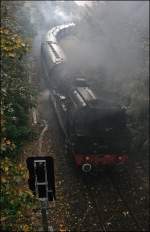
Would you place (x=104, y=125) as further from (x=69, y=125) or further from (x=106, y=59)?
(x=106, y=59)

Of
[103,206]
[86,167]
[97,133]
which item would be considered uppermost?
[97,133]

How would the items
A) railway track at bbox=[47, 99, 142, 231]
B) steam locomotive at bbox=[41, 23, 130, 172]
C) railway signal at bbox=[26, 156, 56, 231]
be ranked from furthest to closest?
steam locomotive at bbox=[41, 23, 130, 172] → railway track at bbox=[47, 99, 142, 231] → railway signal at bbox=[26, 156, 56, 231]

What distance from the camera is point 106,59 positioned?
93.3 feet

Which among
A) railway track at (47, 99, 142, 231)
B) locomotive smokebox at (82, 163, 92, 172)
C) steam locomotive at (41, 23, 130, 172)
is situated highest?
steam locomotive at (41, 23, 130, 172)

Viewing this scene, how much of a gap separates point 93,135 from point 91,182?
2039 mm

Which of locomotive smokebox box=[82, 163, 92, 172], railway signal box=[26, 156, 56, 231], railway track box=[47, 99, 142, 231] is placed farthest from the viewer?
locomotive smokebox box=[82, 163, 92, 172]

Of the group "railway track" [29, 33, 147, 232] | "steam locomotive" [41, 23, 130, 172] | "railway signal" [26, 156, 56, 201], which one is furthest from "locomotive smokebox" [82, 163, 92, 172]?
"railway signal" [26, 156, 56, 201]

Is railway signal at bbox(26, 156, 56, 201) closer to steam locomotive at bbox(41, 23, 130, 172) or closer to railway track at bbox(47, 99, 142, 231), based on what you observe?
railway track at bbox(47, 99, 142, 231)

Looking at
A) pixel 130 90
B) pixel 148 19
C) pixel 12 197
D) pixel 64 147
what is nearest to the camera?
pixel 12 197

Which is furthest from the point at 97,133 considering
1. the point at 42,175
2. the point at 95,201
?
the point at 42,175

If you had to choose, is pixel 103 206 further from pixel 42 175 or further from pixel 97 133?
pixel 42 175

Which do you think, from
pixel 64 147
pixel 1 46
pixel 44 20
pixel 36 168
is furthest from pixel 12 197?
pixel 44 20

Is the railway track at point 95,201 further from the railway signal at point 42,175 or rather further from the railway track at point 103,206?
the railway signal at point 42,175

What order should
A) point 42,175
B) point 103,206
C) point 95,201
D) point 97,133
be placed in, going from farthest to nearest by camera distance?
1. point 97,133
2. point 95,201
3. point 103,206
4. point 42,175
